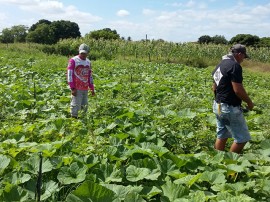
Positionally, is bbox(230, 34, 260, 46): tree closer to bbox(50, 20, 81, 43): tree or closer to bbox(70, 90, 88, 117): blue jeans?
bbox(50, 20, 81, 43): tree

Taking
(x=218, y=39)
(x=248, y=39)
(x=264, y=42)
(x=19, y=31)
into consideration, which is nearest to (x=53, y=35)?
(x=19, y=31)

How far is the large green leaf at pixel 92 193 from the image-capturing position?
2959mm

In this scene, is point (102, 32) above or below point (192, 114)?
above

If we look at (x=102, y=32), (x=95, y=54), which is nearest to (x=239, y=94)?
(x=95, y=54)

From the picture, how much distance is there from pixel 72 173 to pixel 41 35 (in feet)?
185

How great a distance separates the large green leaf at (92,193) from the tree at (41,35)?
54036 mm

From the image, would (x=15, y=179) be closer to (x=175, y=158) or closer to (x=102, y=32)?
(x=175, y=158)

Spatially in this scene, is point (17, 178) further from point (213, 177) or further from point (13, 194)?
point (213, 177)

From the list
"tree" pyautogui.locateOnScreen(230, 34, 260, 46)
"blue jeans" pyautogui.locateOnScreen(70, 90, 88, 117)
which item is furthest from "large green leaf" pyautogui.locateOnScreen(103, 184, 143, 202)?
"tree" pyautogui.locateOnScreen(230, 34, 260, 46)

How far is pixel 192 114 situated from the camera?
6.61m

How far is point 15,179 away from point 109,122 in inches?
111

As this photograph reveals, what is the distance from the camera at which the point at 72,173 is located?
3713 mm

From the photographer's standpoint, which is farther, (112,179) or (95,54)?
(95,54)

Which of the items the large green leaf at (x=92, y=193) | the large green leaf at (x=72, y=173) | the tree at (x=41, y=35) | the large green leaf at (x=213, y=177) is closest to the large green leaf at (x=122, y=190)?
the large green leaf at (x=92, y=193)
